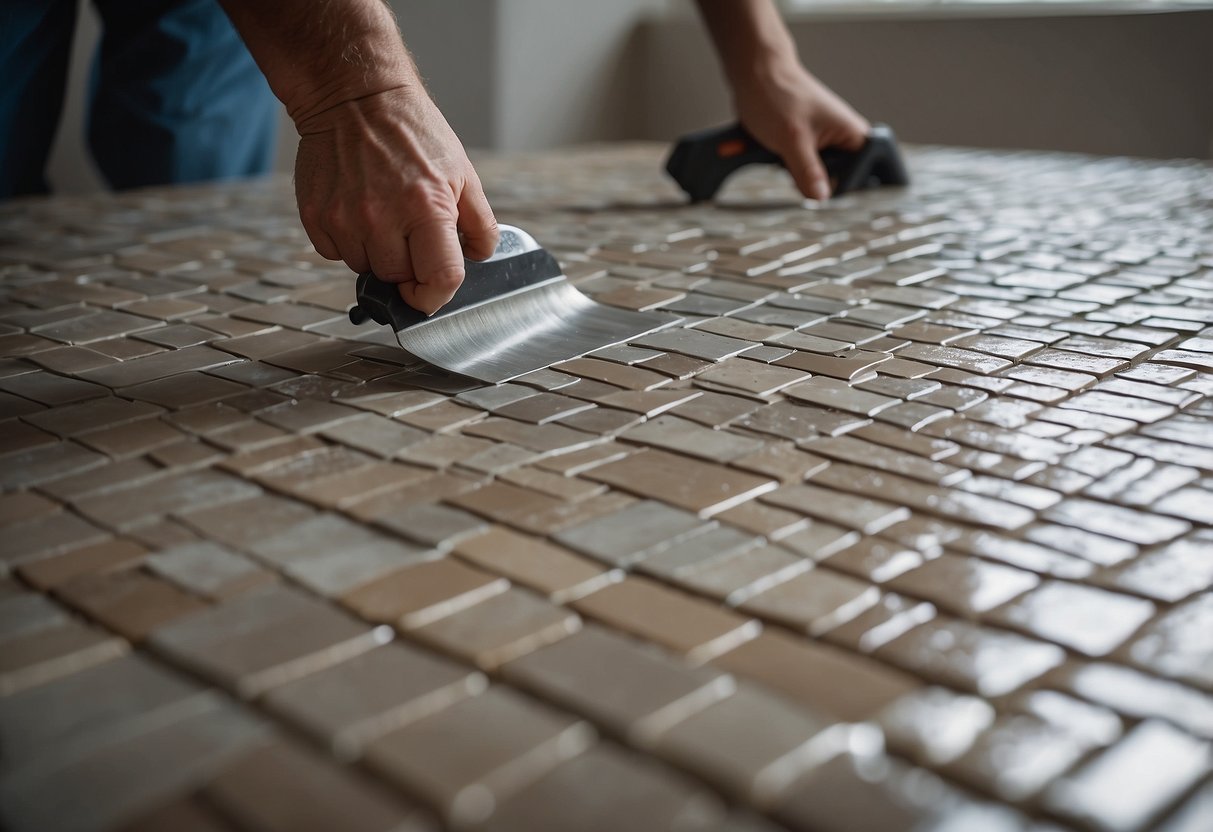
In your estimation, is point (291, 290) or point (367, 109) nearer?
point (367, 109)

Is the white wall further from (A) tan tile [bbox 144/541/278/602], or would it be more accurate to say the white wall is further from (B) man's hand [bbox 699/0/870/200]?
(A) tan tile [bbox 144/541/278/602]

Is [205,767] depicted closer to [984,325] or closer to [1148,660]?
[1148,660]

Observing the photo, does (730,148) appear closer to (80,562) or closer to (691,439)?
(691,439)

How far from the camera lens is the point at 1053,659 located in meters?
0.49

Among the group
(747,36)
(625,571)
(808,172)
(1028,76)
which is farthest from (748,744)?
(1028,76)

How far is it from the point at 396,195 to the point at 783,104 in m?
1.05

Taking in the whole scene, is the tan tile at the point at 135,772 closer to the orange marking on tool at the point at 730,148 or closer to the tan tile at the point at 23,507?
the tan tile at the point at 23,507

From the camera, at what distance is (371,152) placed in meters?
0.98

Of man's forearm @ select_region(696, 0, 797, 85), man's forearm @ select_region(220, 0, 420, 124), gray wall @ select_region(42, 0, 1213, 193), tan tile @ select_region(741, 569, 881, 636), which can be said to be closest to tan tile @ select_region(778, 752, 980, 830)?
tan tile @ select_region(741, 569, 881, 636)

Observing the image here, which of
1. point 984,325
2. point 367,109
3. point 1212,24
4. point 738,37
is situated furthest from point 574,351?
point 1212,24

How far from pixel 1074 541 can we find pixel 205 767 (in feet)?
1.49

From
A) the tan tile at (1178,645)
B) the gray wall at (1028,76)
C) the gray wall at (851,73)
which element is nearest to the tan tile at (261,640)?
the tan tile at (1178,645)

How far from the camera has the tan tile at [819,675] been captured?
46 centimetres

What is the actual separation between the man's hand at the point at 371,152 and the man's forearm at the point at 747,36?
3.03 ft
